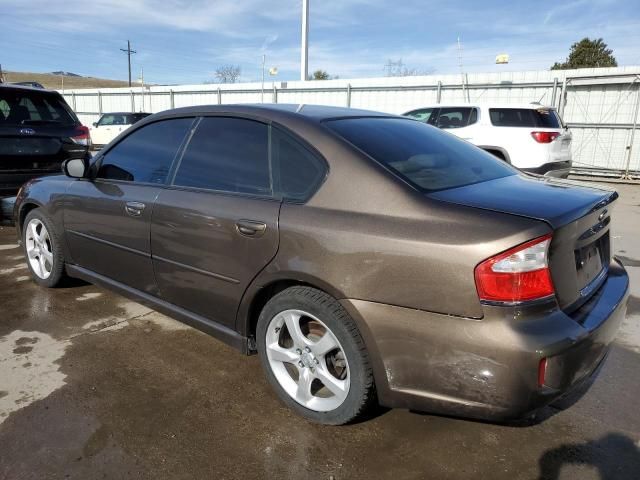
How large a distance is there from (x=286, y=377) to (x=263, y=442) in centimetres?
36

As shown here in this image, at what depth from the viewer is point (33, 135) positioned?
241 inches

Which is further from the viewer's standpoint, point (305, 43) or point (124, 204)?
point (305, 43)

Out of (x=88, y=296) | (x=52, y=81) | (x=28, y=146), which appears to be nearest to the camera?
(x=88, y=296)

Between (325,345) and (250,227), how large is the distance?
27.5 inches

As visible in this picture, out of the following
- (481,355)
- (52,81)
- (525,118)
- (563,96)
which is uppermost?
(52,81)

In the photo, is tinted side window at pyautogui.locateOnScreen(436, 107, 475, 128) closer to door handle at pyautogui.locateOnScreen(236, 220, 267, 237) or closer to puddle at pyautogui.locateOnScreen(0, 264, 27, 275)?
puddle at pyautogui.locateOnScreen(0, 264, 27, 275)

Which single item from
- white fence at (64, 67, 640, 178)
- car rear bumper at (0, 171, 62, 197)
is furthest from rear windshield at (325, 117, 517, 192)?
white fence at (64, 67, 640, 178)

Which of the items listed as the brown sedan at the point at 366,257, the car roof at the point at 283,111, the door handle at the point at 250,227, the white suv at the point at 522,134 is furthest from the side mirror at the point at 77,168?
the white suv at the point at 522,134

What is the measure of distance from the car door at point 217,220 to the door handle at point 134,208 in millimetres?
166

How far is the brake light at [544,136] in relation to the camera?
8.77m

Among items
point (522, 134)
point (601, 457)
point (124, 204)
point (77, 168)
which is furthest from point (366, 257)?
point (522, 134)

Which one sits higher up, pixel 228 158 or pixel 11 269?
pixel 228 158

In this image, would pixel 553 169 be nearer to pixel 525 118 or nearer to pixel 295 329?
pixel 525 118

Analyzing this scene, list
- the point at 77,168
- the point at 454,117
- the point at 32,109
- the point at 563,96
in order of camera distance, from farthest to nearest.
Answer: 1. the point at 563,96
2. the point at 454,117
3. the point at 32,109
4. the point at 77,168
